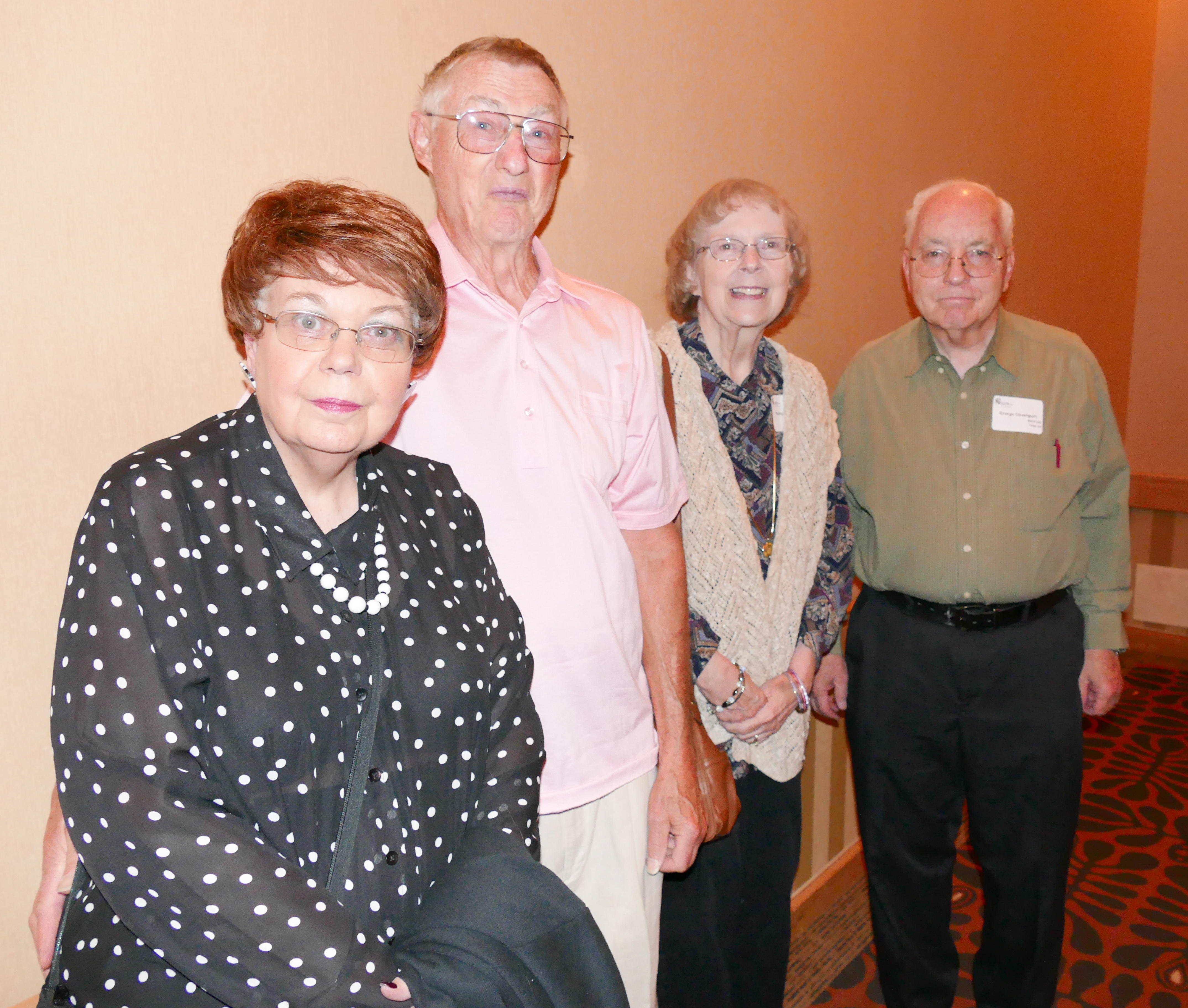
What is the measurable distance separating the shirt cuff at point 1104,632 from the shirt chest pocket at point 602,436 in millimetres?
1558

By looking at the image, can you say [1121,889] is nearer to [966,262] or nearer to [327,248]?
[966,262]

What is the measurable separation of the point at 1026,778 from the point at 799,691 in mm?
719

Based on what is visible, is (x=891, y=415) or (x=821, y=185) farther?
(x=821, y=185)

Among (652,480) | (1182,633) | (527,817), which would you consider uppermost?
(652,480)

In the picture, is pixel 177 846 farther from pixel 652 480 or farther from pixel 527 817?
pixel 652 480

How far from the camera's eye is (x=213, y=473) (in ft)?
3.86

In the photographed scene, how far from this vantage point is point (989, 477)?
8.21 feet

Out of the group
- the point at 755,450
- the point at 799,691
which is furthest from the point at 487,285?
the point at 799,691

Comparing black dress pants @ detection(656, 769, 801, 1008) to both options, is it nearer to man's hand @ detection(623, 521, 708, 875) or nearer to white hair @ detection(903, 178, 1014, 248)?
man's hand @ detection(623, 521, 708, 875)

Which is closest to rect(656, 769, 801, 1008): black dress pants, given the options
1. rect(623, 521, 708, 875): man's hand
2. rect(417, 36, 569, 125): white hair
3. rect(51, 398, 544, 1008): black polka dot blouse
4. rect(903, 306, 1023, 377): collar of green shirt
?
rect(623, 521, 708, 875): man's hand

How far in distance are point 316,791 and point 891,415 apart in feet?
6.28

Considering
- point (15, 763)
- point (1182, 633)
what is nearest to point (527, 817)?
point (15, 763)

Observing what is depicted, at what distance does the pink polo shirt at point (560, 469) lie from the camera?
1.62 metres

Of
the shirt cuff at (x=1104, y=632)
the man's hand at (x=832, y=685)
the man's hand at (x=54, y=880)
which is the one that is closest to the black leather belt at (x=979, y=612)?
the shirt cuff at (x=1104, y=632)
